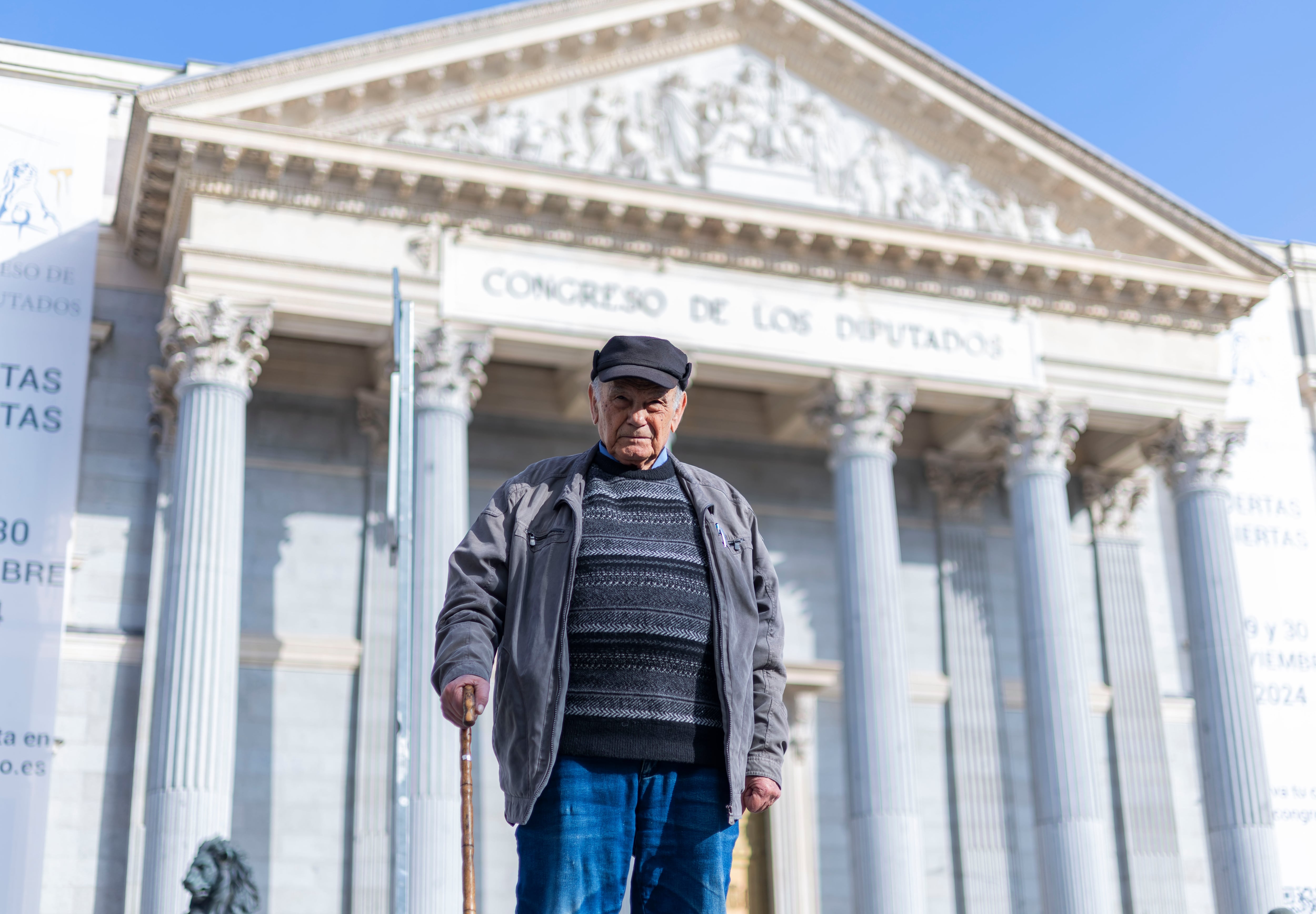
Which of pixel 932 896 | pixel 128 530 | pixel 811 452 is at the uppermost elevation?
pixel 811 452

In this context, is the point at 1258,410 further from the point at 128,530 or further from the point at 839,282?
the point at 128,530

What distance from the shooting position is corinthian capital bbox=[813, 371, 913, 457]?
67.5 feet

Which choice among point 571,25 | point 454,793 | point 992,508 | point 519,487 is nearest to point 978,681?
point 992,508

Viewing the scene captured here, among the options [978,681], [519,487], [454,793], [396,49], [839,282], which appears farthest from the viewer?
[978,681]

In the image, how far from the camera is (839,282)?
21.1 metres

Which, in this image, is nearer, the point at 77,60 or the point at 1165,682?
the point at 77,60

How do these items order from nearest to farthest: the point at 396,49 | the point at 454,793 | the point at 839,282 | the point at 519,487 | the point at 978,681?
1. the point at 519,487
2. the point at 454,793
3. the point at 396,49
4. the point at 839,282
5. the point at 978,681

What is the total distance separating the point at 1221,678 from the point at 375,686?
10968 mm

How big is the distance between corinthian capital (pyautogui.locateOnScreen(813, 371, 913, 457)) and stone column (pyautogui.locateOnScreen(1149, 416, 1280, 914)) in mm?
4587

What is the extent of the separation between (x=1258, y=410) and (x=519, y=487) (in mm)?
22968

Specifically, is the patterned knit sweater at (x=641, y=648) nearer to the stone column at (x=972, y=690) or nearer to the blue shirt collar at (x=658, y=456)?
the blue shirt collar at (x=658, y=456)

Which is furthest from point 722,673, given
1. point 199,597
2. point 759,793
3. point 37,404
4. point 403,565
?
point 37,404

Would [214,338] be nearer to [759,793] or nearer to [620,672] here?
[620,672]

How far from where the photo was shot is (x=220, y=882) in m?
13.5
